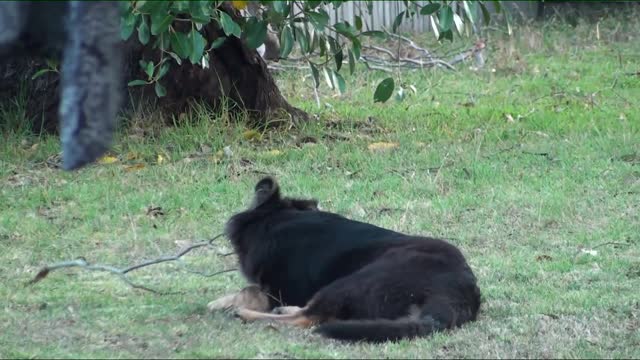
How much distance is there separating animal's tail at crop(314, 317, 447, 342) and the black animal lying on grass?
2.74 metres

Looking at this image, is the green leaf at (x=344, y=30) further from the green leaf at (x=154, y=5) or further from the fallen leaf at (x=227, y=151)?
the fallen leaf at (x=227, y=151)

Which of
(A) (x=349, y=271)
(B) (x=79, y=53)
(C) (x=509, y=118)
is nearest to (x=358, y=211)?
(A) (x=349, y=271)

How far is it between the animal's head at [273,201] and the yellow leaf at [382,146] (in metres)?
3.66

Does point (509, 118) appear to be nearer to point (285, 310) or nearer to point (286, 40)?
point (286, 40)

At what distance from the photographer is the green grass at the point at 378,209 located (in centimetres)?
539

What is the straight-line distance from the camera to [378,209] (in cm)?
823

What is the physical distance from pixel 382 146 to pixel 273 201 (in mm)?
3927

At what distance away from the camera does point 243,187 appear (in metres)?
8.77

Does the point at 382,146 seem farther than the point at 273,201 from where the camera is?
Yes

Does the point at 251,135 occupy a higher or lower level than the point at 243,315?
lower

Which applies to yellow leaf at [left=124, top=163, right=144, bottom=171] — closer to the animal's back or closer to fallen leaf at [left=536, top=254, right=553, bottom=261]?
the animal's back

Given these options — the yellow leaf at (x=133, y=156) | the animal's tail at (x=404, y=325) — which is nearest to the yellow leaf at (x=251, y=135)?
the yellow leaf at (x=133, y=156)

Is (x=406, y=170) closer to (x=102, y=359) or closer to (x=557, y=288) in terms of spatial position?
(x=557, y=288)

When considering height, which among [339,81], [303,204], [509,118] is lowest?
[509,118]
